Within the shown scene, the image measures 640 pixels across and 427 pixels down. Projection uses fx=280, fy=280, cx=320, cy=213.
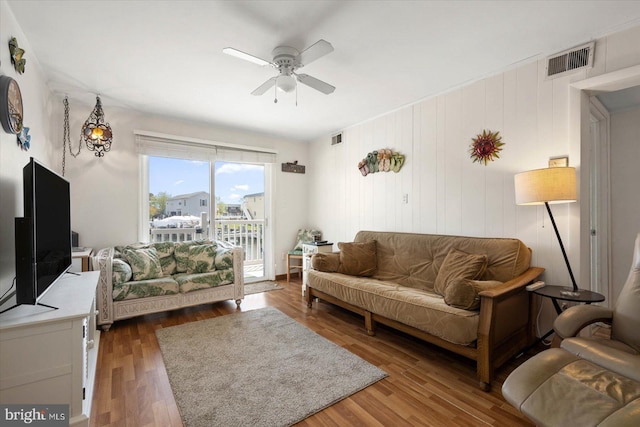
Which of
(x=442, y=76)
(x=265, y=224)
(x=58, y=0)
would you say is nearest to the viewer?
(x=58, y=0)

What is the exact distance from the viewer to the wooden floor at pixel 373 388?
1.62 metres

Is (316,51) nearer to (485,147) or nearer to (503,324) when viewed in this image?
(485,147)

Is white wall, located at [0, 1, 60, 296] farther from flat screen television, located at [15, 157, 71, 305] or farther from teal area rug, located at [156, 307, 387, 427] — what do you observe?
teal area rug, located at [156, 307, 387, 427]

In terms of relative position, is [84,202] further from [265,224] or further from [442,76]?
[442,76]

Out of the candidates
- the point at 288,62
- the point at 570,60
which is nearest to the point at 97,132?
the point at 288,62

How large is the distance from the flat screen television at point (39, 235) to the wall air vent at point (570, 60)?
3683 mm

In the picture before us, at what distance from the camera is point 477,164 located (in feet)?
9.31

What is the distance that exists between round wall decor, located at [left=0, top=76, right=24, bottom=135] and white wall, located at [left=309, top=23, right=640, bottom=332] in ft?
11.4

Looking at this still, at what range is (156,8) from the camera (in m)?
1.82

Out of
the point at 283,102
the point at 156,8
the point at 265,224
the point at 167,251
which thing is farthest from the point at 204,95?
the point at 265,224

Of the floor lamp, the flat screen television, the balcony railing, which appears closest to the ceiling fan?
the flat screen television

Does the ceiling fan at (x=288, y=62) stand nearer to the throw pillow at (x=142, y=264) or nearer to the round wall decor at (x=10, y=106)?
the round wall decor at (x=10, y=106)

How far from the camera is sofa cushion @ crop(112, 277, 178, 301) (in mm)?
2881

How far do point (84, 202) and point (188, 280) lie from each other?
161 centimetres
